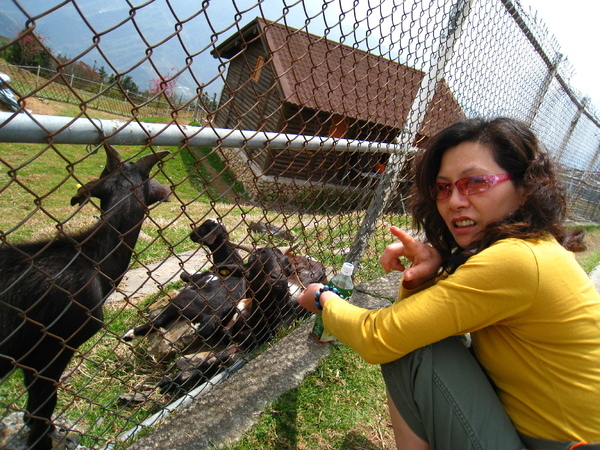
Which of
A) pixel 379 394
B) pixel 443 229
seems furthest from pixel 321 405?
pixel 443 229

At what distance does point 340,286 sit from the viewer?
2.51 meters

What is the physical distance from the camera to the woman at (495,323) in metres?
1.48

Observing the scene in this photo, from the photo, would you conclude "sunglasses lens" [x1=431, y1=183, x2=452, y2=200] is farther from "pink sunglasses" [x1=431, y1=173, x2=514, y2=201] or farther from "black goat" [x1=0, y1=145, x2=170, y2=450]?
"black goat" [x1=0, y1=145, x2=170, y2=450]

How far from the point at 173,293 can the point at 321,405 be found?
88.6 inches

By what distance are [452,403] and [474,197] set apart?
2.80ft

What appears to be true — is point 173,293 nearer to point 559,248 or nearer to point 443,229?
point 443,229

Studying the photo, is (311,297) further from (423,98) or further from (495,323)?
(423,98)

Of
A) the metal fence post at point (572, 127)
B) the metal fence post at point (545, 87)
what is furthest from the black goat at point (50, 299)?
the metal fence post at point (572, 127)

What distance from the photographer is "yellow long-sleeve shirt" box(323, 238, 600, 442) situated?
146 cm

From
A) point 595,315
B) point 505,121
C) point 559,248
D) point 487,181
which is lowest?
point 595,315

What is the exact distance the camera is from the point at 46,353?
213 centimetres

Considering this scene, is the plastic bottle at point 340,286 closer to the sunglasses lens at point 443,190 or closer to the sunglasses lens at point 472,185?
the sunglasses lens at point 443,190

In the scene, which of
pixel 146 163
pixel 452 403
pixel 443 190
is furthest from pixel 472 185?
pixel 146 163

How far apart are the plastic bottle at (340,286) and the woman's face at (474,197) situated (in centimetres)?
72
